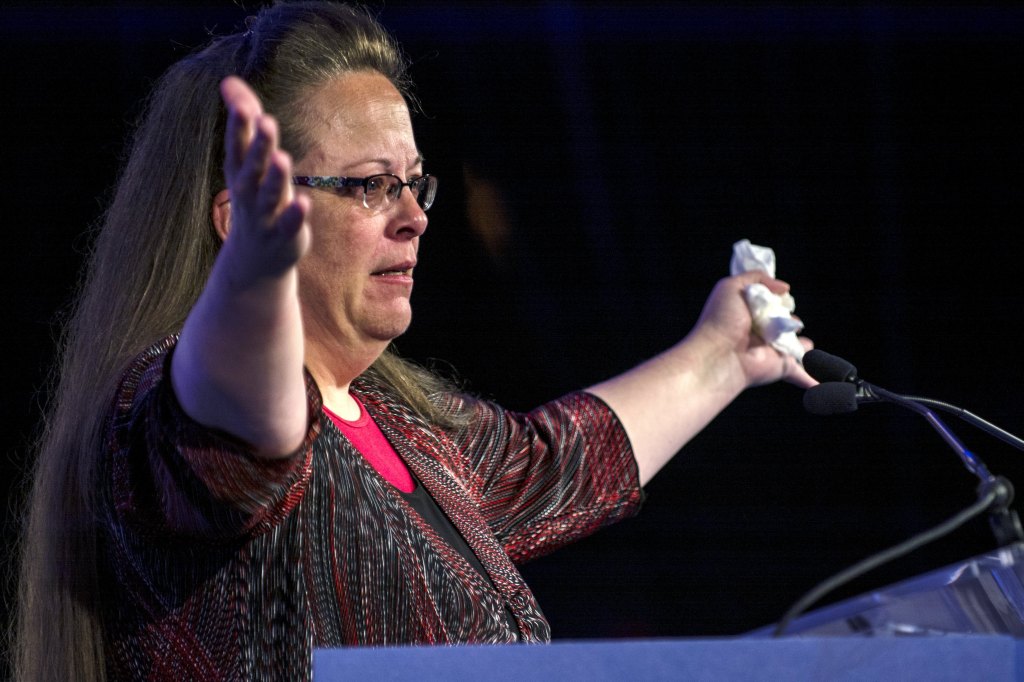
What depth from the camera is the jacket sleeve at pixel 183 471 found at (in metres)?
0.92

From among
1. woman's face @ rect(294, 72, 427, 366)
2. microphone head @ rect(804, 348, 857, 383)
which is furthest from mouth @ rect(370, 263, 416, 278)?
microphone head @ rect(804, 348, 857, 383)

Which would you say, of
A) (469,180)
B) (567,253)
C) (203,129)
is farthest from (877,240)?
(203,129)

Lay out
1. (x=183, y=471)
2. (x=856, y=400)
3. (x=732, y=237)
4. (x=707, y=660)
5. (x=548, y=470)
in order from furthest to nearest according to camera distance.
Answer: (x=732, y=237) → (x=548, y=470) → (x=856, y=400) → (x=183, y=471) → (x=707, y=660)

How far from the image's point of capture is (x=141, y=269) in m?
1.29

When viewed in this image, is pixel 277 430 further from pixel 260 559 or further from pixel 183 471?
pixel 260 559

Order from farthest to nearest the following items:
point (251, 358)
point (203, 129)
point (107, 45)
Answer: point (107, 45)
point (203, 129)
point (251, 358)

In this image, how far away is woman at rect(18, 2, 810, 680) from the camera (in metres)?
0.89

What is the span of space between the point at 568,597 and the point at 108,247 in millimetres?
1351

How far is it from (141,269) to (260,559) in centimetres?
41

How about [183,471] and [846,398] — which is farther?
[846,398]

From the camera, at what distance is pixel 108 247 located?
4.42 feet

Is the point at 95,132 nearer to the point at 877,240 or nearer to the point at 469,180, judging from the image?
the point at 469,180

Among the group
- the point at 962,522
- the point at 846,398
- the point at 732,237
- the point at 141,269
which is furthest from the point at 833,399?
the point at 732,237

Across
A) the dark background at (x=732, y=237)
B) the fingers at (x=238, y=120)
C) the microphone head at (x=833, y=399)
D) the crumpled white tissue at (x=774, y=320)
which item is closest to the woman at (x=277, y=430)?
the fingers at (x=238, y=120)
